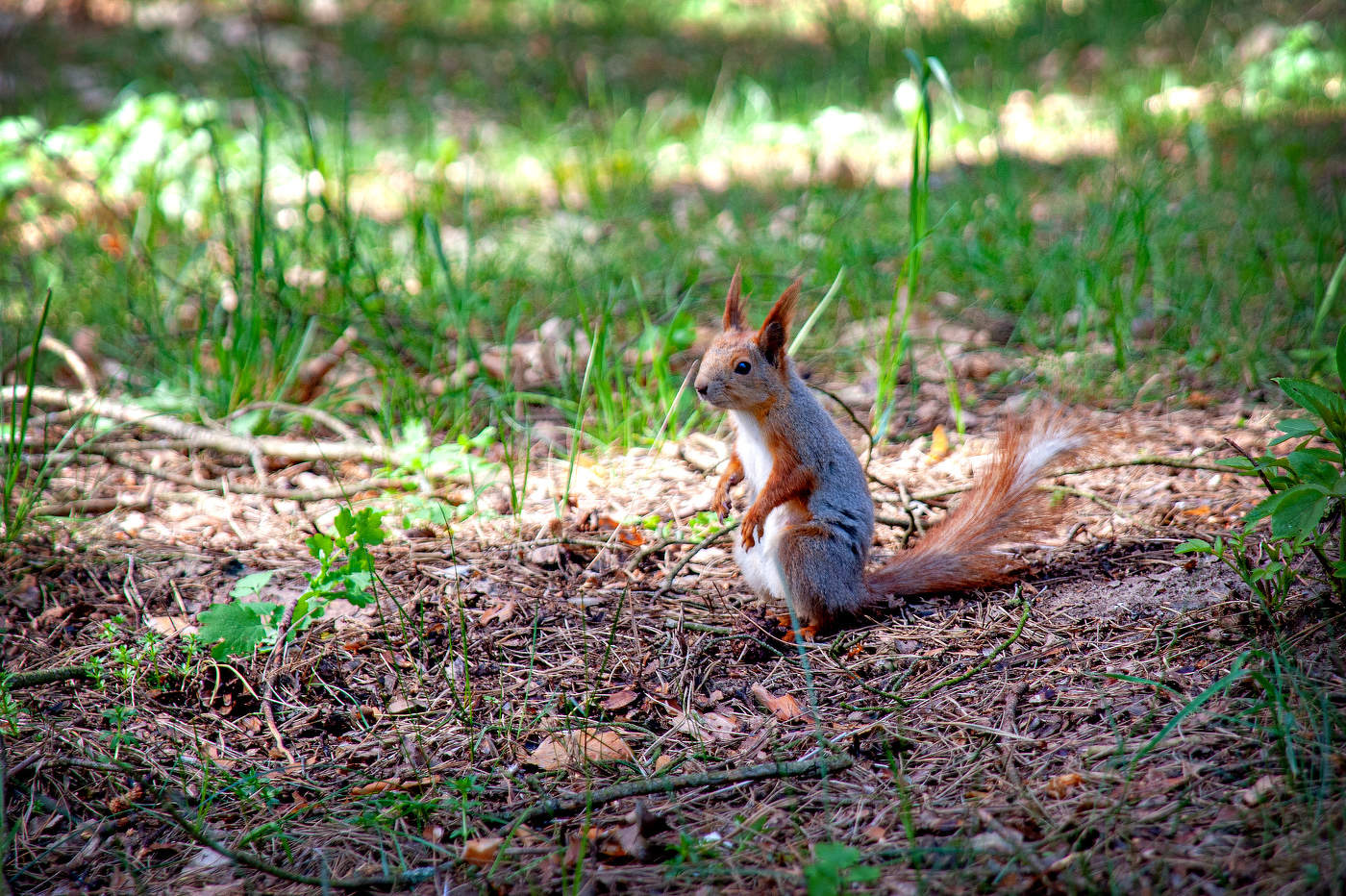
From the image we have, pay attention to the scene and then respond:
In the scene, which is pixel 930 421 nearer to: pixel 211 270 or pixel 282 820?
pixel 282 820

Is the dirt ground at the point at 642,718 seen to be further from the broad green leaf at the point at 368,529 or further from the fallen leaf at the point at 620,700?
the broad green leaf at the point at 368,529

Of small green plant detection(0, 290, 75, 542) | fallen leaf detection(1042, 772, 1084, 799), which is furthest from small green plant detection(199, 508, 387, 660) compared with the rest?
fallen leaf detection(1042, 772, 1084, 799)

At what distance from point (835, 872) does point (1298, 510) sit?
96 centimetres

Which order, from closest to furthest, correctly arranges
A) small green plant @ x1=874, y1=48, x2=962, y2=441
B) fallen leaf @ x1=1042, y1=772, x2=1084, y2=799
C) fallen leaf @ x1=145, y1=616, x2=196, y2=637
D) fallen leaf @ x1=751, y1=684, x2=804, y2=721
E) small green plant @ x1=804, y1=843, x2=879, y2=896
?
1. small green plant @ x1=804, y1=843, x2=879, y2=896
2. fallen leaf @ x1=1042, y1=772, x2=1084, y2=799
3. fallen leaf @ x1=751, y1=684, x2=804, y2=721
4. fallen leaf @ x1=145, y1=616, x2=196, y2=637
5. small green plant @ x1=874, y1=48, x2=962, y2=441

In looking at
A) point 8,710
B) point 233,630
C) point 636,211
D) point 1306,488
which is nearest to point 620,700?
point 233,630

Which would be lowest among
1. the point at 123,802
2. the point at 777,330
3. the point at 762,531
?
the point at 123,802

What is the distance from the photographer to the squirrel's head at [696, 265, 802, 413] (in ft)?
7.13

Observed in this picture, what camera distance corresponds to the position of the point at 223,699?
188cm

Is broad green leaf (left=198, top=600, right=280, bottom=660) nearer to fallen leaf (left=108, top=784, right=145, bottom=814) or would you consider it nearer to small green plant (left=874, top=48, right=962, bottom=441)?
fallen leaf (left=108, top=784, right=145, bottom=814)

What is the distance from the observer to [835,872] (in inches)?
48.8

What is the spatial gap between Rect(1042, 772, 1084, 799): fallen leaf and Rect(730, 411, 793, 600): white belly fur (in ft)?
2.40

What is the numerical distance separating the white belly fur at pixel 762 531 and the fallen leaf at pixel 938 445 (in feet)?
2.07

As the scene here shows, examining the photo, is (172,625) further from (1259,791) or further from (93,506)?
(1259,791)

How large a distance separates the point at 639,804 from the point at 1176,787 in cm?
80
